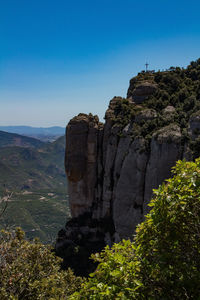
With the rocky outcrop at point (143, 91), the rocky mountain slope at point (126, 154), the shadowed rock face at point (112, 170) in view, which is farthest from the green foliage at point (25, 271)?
the rocky outcrop at point (143, 91)

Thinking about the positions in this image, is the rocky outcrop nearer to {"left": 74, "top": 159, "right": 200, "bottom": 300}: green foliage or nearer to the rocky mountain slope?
the rocky mountain slope

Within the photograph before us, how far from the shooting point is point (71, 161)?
44.5m

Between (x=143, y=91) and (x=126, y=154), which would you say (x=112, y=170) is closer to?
(x=126, y=154)

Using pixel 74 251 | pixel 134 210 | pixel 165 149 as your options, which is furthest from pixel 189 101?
pixel 74 251

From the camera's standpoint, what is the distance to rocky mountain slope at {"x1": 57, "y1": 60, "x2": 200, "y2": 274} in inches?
1085

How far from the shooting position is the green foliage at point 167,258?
258 inches

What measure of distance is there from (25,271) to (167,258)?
733 centimetres

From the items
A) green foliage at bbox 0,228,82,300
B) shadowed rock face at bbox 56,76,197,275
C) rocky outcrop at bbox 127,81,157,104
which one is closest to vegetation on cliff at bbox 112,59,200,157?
shadowed rock face at bbox 56,76,197,275

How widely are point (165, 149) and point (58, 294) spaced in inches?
730

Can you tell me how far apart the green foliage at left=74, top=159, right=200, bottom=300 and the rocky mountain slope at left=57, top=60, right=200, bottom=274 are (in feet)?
58.9

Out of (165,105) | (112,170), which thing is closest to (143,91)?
(165,105)

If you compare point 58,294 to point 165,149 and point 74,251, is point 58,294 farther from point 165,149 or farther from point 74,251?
point 74,251

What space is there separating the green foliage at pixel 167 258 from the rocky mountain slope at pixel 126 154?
58.9 ft

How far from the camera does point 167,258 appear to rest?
6.93m
